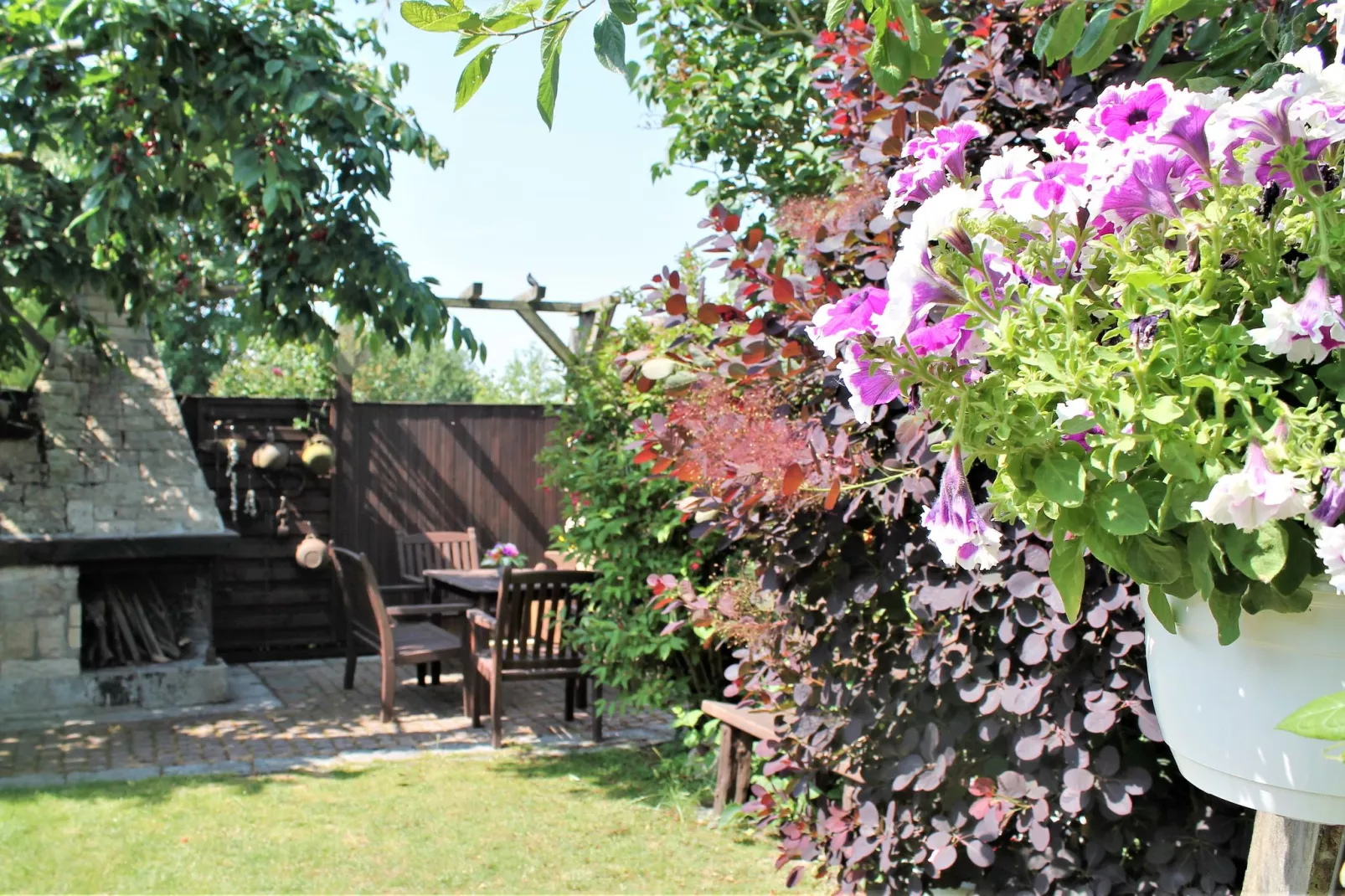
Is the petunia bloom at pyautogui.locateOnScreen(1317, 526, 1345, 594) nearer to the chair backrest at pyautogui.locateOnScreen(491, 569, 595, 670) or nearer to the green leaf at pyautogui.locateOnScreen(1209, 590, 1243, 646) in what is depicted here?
the green leaf at pyautogui.locateOnScreen(1209, 590, 1243, 646)

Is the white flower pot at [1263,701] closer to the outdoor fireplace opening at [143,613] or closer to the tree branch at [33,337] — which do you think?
the outdoor fireplace opening at [143,613]

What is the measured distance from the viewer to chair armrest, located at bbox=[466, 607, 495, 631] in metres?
5.29

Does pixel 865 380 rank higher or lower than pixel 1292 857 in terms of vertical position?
higher

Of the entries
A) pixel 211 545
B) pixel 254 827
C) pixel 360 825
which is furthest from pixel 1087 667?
pixel 211 545

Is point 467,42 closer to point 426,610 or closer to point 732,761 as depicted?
point 732,761

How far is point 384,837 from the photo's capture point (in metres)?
3.83

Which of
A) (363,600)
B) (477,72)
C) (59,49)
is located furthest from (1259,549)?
(363,600)

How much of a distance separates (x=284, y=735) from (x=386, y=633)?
72 cm

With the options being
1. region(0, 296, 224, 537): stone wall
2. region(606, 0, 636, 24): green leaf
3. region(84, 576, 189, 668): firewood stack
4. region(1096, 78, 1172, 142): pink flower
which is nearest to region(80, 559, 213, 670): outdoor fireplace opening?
region(84, 576, 189, 668): firewood stack

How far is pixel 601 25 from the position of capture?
0.91 meters

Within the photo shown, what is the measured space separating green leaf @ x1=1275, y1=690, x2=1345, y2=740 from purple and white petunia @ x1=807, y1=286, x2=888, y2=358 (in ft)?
1.37

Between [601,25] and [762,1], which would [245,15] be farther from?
[601,25]

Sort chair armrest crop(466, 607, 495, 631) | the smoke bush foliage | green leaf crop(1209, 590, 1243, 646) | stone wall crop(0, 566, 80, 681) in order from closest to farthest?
1. green leaf crop(1209, 590, 1243, 646)
2. the smoke bush foliage
3. chair armrest crop(466, 607, 495, 631)
4. stone wall crop(0, 566, 80, 681)

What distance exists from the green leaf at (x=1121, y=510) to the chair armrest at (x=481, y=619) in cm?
461
